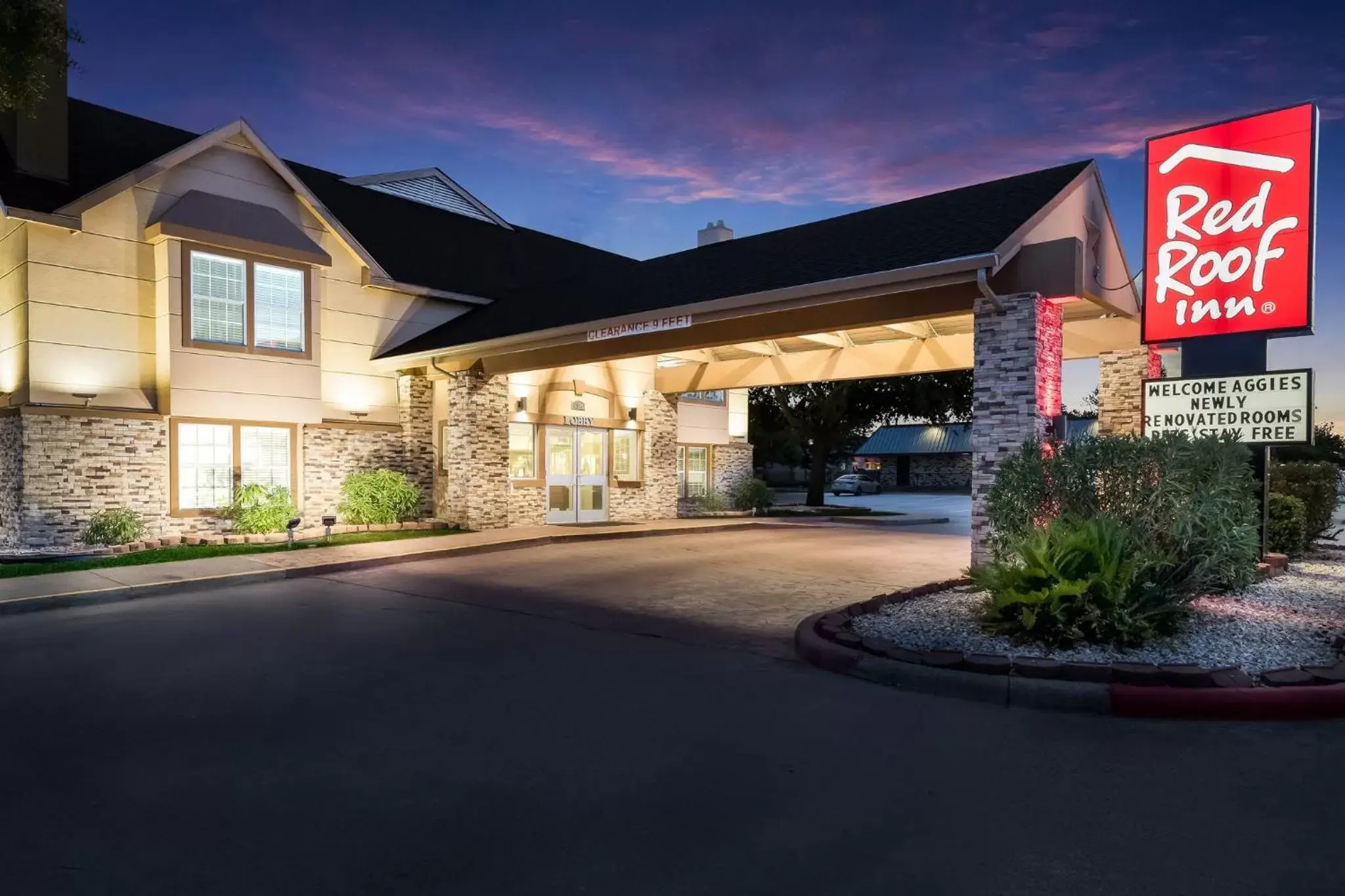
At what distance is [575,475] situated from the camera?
22406mm

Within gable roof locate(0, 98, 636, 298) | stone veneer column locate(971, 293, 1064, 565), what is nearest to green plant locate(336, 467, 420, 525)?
gable roof locate(0, 98, 636, 298)

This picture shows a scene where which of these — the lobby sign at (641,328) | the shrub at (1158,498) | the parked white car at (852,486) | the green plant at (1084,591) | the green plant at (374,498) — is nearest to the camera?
the green plant at (1084,591)

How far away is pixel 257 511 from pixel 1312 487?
1892 centimetres

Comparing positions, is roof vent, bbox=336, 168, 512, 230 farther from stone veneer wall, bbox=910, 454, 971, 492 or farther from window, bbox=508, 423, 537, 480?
stone veneer wall, bbox=910, 454, 971, 492

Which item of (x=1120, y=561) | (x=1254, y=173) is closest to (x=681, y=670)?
(x=1120, y=561)

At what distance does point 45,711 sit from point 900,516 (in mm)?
24751

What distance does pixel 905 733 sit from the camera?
5512 millimetres

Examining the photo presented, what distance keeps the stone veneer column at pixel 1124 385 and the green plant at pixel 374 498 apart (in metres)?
14.2

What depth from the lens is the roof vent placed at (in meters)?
25.1

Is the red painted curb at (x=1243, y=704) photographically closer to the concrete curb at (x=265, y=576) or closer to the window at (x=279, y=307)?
the concrete curb at (x=265, y=576)

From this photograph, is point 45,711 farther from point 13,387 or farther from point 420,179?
point 420,179

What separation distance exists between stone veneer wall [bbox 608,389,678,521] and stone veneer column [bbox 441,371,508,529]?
459cm

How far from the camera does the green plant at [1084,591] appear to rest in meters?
6.94

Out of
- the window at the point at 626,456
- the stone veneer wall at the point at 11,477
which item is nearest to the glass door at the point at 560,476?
the window at the point at 626,456
